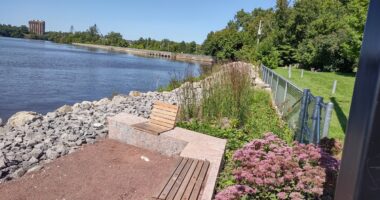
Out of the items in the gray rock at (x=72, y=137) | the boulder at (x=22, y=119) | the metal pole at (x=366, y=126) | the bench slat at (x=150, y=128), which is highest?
the metal pole at (x=366, y=126)

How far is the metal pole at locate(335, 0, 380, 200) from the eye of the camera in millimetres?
1014

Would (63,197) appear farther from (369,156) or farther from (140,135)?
(369,156)

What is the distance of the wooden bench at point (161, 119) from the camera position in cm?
690

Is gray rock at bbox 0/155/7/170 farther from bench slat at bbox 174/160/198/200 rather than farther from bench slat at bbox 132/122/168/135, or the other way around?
bench slat at bbox 174/160/198/200

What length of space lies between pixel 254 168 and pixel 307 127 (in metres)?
2.61

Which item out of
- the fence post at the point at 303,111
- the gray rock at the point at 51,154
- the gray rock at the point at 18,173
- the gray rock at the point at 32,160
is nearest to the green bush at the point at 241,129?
the fence post at the point at 303,111

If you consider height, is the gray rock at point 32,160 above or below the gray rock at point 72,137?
below

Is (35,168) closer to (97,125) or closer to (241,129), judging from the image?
(97,125)

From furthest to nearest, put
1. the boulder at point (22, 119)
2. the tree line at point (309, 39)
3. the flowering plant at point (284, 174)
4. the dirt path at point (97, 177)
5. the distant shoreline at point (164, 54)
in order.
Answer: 1. the distant shoreline at point (164, 54)
2. the tree line at point (309, 39)
3. the boulder at point (22, 119)
4. the dirt path at point (97, 177)
5. the flowering plant at point (284, 174)

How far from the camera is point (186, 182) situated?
4.71 metres

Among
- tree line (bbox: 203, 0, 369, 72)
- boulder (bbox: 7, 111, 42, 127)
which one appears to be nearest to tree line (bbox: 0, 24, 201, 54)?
tree line (bbox: 203, 0, 369, 72)

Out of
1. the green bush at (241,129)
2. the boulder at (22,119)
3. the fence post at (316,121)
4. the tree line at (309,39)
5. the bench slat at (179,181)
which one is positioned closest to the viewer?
the bench slat at (179,181)

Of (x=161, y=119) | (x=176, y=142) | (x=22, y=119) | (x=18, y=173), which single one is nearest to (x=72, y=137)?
(x=18, y=173)

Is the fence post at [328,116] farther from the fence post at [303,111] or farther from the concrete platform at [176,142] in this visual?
the concrete platform at [176,142]
